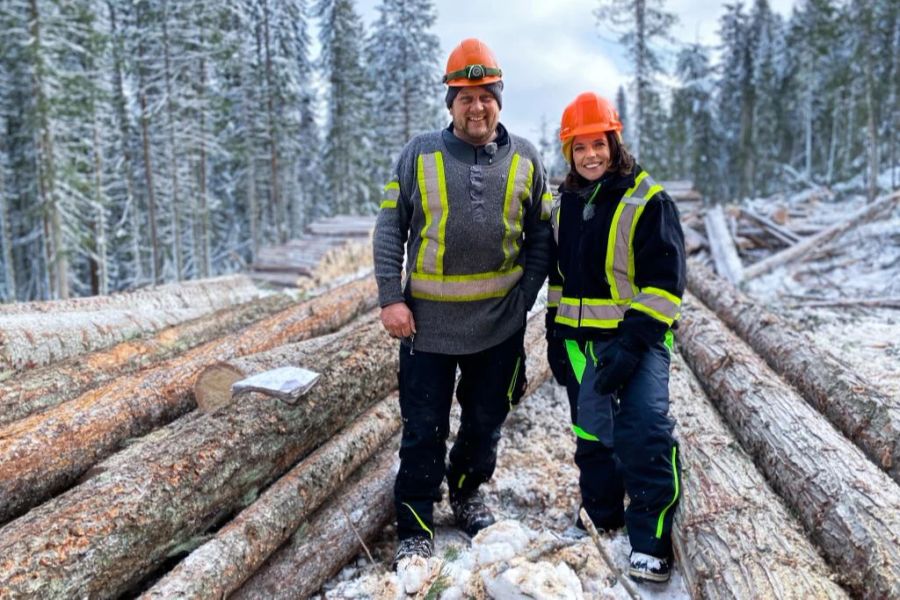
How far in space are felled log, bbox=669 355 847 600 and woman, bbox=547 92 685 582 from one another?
168 millimetres

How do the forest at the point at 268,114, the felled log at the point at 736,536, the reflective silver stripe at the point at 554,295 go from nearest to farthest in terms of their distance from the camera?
the felled log at the point at 736,536
the reflective silver stripe at the point at 554,295
the forest at the point at 268,114

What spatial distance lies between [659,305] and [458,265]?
1.08 meters

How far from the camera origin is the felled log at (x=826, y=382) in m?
3.58

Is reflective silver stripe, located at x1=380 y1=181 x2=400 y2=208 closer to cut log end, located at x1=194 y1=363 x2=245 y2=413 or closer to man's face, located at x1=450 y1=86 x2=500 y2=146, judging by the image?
man's face, located at x1=450 y1=86 x2=500 y2=146

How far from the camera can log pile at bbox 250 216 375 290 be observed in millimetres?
12609

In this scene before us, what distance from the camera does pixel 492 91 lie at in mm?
3238

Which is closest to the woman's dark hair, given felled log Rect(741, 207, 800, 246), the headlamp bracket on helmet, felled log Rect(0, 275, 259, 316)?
the headlamp bracket on helmet

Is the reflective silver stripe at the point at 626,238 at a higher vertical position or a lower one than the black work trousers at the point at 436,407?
higher

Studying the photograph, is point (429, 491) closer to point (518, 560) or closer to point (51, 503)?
point (518, 560)

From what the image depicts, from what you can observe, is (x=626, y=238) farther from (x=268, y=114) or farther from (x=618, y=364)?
(x=268, y=114)

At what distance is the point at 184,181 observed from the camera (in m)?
27.4

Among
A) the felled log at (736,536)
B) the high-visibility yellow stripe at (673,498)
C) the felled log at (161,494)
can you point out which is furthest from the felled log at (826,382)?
the felled log at (161,494)

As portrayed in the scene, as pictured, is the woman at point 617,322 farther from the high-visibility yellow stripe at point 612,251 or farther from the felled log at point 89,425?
the felled log at point 89,425

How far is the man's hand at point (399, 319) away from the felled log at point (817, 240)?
32.1 ft
